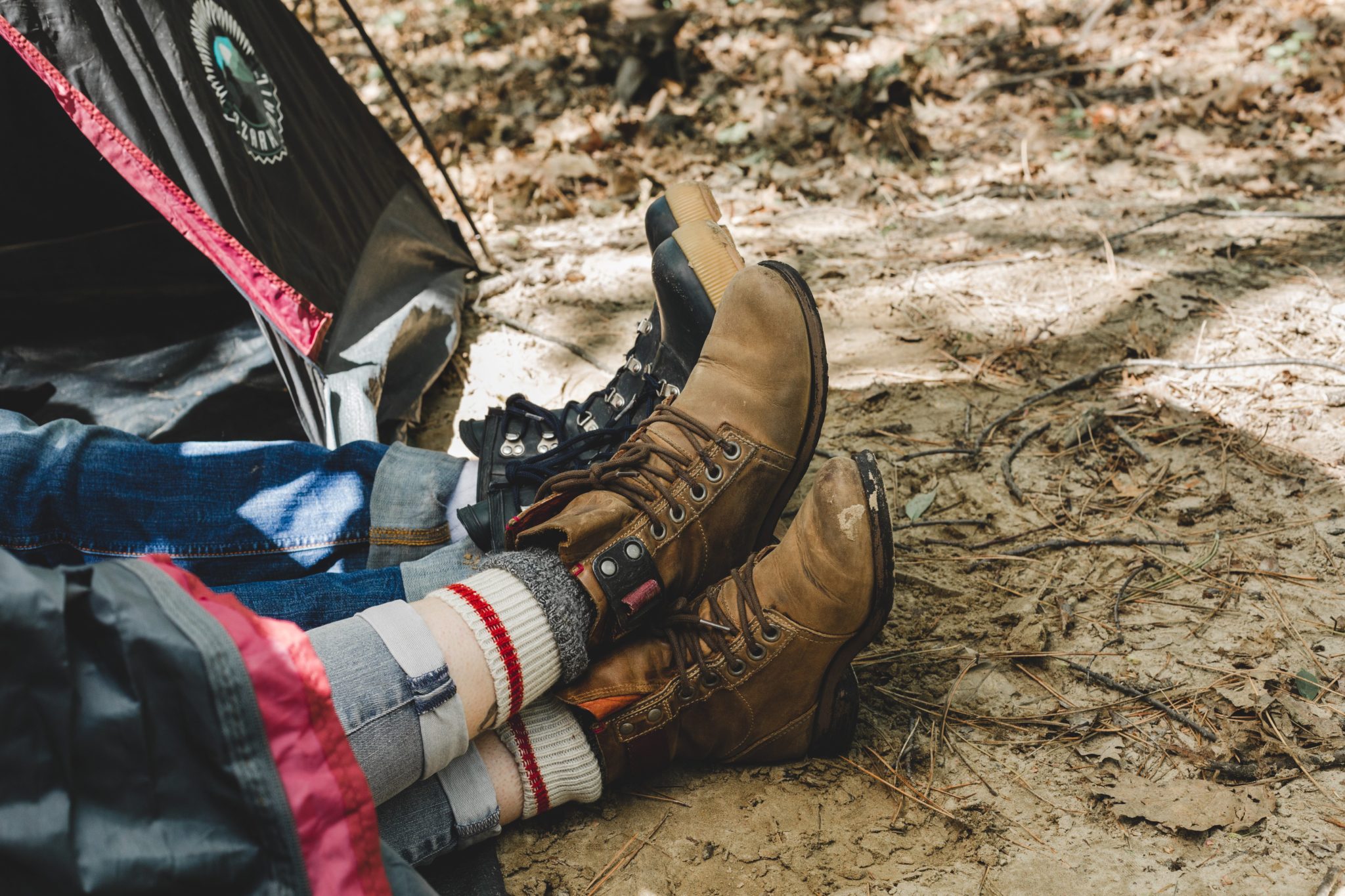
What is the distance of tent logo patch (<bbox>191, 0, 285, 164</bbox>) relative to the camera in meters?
2.04

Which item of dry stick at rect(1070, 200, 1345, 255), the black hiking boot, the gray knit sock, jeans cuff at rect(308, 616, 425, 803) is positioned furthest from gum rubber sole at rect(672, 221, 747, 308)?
dry stick at rect(1070, 200, 1345, 255)

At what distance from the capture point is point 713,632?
1373mm

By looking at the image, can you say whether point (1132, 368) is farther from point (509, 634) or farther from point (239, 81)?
point (239, 81)

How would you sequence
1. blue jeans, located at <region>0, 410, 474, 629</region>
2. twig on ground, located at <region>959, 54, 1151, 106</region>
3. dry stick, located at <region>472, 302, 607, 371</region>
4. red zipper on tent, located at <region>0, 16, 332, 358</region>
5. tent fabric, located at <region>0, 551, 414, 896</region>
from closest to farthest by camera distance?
1. tent fabric, located at <region>0, 551, 414, 896</region>
2. blue jeans, located at <region>0, 410, 474, 629</region>
3. red zipper on tent, located at <region>0, 16, 332, 358</region>
4. dry stick, located at <region>472, 302, 607, 371</region>
5. twig on ground, located at <region>959, 54, 1151, 106</region>

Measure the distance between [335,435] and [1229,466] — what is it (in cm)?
195

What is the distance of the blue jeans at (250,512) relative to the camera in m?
1.44

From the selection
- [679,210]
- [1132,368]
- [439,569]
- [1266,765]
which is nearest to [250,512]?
[439,569]

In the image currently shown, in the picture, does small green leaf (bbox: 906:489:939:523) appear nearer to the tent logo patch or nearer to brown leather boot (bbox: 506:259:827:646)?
brown leather boot (bbox: 506:259:827:646)

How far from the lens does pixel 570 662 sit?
4.23 feet

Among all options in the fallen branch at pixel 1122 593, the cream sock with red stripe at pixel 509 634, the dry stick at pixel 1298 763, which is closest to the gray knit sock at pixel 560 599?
the cream sock with red stripe at pixel 509 634

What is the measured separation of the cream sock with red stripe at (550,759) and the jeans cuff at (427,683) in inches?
5.1

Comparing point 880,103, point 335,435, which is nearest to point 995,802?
point 335,435

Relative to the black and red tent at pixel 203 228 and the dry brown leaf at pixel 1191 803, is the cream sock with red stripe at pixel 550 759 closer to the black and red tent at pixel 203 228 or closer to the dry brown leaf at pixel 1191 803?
the dry brown leaf at pixel 1191 803

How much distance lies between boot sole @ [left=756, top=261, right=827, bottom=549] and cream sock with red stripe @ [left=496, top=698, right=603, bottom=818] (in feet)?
1.62
